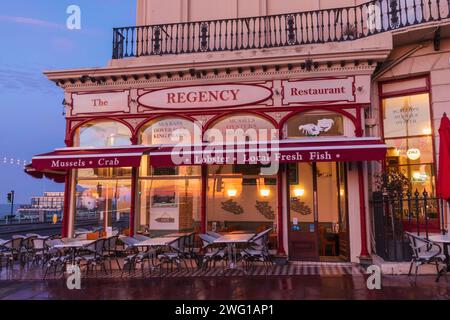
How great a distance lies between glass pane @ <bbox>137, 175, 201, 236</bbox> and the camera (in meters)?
10.7

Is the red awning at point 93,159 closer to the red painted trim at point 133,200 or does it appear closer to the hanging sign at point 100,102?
the red painted trim at point 133,200

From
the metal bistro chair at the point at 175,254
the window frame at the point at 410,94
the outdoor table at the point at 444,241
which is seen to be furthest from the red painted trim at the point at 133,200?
the outdoor table at the point at 444,241

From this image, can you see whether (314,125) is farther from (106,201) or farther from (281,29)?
(106,201)

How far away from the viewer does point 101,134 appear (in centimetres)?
1138

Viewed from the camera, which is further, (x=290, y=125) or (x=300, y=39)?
(x=300, y=39)

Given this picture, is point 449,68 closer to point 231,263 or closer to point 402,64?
point 402,64

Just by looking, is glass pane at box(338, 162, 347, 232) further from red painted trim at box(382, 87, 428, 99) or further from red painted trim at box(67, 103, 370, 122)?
red painted trim at box(382, 87, 428, 99)

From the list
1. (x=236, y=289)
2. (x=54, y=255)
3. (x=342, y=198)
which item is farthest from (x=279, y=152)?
(x=54, y=255)

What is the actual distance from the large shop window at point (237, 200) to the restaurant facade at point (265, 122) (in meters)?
0.03
